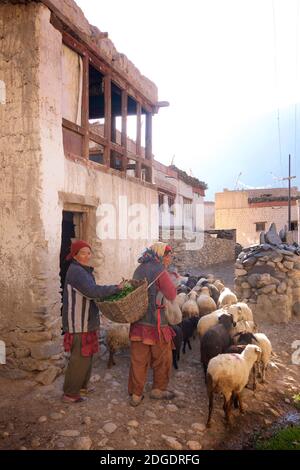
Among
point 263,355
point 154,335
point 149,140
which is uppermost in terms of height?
point 149,140

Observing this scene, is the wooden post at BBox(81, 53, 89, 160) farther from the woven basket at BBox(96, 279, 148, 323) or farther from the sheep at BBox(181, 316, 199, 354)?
the sheep at BBox(181, 316, 199, 354)

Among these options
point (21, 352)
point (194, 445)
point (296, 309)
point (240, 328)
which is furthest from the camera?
point (296, 309)

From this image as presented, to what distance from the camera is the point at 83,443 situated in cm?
337

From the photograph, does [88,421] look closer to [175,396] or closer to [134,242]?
[175,396]

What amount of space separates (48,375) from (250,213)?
26276mm

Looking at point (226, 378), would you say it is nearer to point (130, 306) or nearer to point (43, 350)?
A: point (130, 306)

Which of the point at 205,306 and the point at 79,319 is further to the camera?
the point at 205,306

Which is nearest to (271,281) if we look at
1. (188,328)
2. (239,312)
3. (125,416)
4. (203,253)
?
(239,312)

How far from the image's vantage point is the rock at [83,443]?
334cm

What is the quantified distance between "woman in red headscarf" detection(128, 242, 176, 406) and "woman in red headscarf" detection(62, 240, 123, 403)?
1.77 ft

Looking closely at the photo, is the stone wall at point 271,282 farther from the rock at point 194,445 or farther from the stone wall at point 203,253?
the stone wall at point 203,253

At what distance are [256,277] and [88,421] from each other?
528 cm

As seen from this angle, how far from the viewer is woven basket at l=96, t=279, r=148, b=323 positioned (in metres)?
3.94
